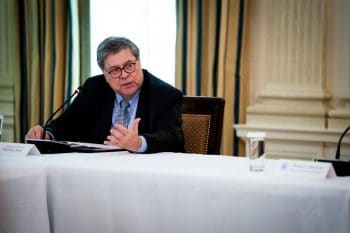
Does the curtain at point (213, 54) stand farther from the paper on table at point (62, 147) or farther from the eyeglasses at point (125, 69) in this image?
the paper on table at point (62, 147)

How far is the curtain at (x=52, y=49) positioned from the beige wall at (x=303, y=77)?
137cm

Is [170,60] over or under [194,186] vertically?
over

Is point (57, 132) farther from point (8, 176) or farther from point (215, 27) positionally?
point (215, 27)

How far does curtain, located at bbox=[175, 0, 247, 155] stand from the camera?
3.50 m

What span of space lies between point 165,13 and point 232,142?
1091 millimetres

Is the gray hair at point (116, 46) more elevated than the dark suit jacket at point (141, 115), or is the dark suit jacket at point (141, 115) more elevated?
the gray hair at point (116, 46)

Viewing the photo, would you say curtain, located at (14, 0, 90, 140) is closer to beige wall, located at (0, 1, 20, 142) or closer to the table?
beige wall, located at (0, 1, 20, 142)

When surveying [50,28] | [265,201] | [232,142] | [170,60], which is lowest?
[232,142]

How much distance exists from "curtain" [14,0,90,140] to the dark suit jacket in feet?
4.86

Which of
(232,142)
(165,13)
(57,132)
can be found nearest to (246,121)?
(232,142)

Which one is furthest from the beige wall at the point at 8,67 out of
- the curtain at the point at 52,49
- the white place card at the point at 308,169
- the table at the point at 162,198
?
the white place card at the point at 308,169

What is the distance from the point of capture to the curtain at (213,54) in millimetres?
3504

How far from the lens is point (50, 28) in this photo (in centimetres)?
404

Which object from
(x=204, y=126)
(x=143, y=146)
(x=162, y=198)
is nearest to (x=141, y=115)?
(x=204, y=126)
